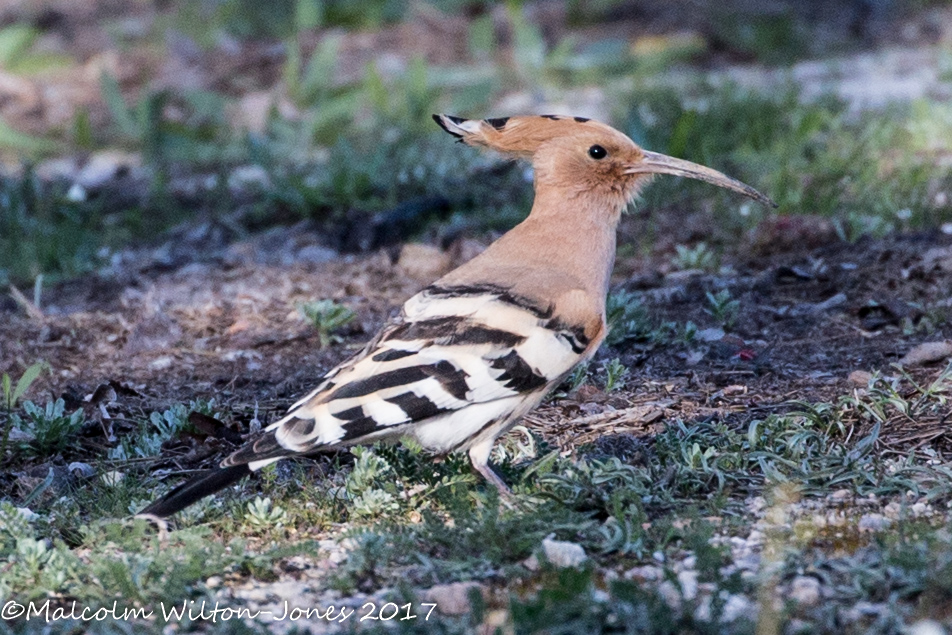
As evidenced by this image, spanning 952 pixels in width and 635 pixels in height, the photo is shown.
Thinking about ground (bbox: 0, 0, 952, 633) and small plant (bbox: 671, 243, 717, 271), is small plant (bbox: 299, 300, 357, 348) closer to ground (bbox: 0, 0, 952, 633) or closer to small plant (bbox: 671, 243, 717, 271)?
ground (bbox: 0, 0, 952, 633)

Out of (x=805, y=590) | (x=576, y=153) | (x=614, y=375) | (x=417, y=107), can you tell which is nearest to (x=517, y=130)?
(x=576, y=153)

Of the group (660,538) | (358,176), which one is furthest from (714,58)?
(660,538)

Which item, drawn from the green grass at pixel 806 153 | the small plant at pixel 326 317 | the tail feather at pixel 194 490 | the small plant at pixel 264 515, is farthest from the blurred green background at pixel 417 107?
the tail feather at pixel 194 490

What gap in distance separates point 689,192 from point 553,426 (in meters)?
2.10

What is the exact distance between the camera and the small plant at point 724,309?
4.27m

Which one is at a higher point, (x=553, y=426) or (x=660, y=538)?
(x=660, y=538)

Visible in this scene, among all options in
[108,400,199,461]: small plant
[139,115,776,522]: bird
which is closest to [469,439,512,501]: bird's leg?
[139,115,776,522]: bird

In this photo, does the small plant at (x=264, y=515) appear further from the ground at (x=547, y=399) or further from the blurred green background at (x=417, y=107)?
the blurred green background at (x=417, y=107)

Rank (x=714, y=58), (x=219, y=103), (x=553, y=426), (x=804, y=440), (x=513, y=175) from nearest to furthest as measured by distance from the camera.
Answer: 1. (x=804, y=440)
2. (x=553, y=426)
3. (x=513, y=175)
4. (x=219, y=103)
5. (x=714, y=58)

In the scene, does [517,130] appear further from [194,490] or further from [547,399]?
[194,490]

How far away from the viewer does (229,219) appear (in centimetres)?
582

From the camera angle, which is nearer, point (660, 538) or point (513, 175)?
point (660, 538)

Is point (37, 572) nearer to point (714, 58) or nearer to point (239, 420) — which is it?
point (239, 420)

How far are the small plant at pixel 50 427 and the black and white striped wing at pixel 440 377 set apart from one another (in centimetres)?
95
